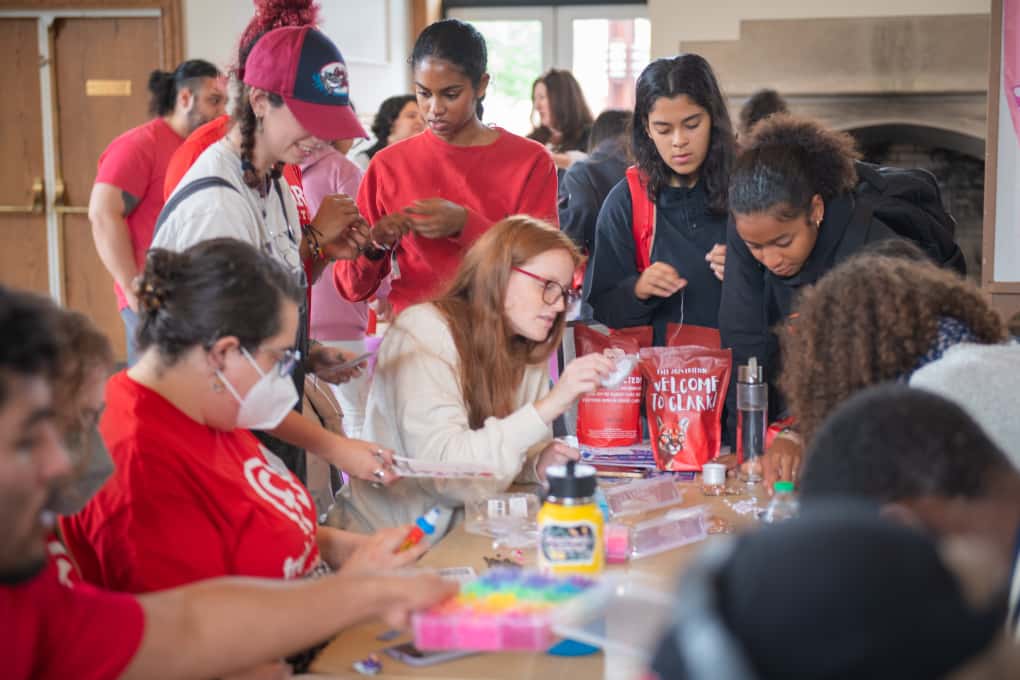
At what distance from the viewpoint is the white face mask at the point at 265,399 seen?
1592 mm

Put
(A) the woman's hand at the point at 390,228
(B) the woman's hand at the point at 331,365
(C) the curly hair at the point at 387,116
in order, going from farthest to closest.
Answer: (C) the curly hair at the point at 387,116
(A) the woman's hand at the point at 390,228
(B) the woman's hand at the point at 331,365

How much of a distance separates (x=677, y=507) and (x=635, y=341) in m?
0.58

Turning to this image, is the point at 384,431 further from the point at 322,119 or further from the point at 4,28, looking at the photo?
the point at 4,28

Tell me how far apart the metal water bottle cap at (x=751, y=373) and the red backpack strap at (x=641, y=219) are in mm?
538

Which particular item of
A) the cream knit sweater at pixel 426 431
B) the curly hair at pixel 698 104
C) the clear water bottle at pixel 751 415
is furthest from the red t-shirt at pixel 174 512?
the curly hair at pixel 698 104

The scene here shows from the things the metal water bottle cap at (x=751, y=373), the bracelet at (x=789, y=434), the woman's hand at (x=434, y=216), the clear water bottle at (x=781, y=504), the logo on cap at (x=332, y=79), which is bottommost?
the clear water bottle at (x=781, y=504)

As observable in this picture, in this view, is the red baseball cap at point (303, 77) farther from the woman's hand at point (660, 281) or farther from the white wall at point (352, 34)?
the white wall at point (352, 34)

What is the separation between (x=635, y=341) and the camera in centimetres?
248

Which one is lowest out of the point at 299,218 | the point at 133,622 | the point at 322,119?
the point at 133,622

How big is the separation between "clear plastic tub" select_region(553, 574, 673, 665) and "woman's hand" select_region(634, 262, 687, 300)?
1.63 metres

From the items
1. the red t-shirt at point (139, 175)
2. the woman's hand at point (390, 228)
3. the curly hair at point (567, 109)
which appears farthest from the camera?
the curly hair at point (567, 109)

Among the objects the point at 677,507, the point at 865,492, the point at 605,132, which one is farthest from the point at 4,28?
the point at 865,492

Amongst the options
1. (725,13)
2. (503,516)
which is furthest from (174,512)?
(725,13)

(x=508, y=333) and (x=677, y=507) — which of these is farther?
(x=508, y=333)
